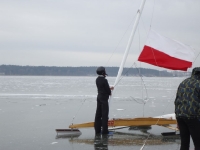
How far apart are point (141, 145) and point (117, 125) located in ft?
5.49

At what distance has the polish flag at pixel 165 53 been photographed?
9.23 m

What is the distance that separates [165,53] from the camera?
9.34 m

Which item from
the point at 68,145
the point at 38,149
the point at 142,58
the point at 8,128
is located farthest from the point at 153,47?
the point at 8,128

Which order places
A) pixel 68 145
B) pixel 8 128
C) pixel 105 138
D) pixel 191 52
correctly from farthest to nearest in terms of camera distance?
pixel 8 128 → pixel 191 52 → pixel 105 138 → pixel 68 145

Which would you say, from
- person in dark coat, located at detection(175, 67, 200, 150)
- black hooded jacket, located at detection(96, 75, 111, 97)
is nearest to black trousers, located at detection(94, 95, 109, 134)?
black hooded jacket, located at detection(96, 75, 111, 97)

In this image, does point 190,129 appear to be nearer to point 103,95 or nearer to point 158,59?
point 103,95

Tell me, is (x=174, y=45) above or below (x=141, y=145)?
above

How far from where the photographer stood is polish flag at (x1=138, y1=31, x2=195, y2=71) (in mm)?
9227

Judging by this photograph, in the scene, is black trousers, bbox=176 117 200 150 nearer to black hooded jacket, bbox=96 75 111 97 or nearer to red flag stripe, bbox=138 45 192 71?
black hooded jacket, bbox=96 75 111 97

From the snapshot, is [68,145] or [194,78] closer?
[194,78]

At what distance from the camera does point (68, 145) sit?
773cm

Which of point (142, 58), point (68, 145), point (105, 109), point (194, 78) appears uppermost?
point (142, 58)

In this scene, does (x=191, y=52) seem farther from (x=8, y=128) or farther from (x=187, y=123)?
(x=8, y=128)

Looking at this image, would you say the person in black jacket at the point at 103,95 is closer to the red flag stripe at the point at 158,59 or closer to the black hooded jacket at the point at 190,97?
the red flag stripe at the point at 158,59
